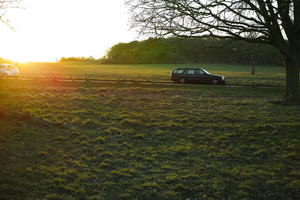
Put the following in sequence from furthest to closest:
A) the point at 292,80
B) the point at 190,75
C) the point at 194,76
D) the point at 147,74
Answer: the point at 147,74 < the point at 190,75 < the point at 194,76 < the point at 292,80

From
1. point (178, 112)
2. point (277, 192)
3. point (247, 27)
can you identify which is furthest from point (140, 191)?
point (247, 27)

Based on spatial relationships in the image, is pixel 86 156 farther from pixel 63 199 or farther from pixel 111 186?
pixel 63 199

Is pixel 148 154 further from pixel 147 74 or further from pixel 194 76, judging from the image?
pixel 147 74

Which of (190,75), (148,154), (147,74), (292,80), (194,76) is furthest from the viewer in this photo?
(147,74)

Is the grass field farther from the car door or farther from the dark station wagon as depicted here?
the car door

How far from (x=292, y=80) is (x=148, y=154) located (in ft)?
36.9

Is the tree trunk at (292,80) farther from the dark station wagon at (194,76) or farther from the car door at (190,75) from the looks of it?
the car door at (190,75)

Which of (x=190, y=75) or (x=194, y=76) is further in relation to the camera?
(x=190, y=75)

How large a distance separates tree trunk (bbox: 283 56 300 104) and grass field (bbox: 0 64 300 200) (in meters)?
2.90

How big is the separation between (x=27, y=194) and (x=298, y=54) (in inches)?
589

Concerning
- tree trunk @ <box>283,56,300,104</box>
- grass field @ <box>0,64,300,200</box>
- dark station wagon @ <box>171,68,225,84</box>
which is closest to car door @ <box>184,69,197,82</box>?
dark station wagon @ <box>171,68,225,84</box>

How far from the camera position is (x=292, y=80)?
638 inches

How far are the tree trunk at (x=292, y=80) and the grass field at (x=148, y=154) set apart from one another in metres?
2.90

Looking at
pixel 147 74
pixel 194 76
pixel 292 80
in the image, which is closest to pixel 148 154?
pixel 292 80
